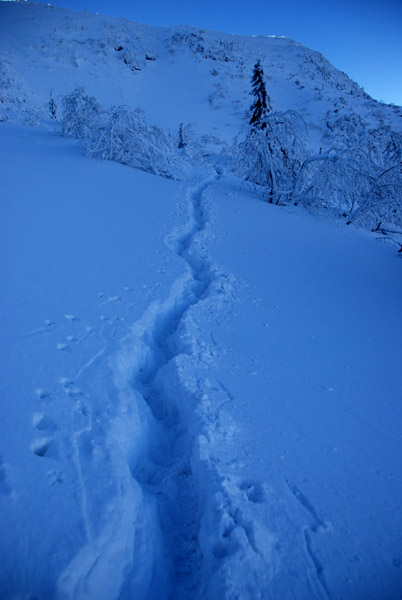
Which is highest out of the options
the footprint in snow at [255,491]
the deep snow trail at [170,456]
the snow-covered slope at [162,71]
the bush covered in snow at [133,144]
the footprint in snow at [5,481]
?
the snow-covered slope at [162,71]

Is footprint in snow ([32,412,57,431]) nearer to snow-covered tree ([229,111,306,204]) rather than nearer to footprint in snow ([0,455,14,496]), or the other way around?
footprint in snow ([0,455,14,496])

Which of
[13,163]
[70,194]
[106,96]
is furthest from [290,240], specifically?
[106,96]

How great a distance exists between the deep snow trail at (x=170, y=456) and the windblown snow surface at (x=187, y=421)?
0.04 feet

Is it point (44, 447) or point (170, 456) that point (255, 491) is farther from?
point (44, 447)

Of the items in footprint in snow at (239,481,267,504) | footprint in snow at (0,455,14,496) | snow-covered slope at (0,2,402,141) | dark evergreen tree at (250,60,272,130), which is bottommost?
footprint in snow at (239,481,267,504)

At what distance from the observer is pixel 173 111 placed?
21828 mm

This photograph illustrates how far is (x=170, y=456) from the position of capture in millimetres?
1883

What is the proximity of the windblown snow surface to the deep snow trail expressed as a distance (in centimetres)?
1

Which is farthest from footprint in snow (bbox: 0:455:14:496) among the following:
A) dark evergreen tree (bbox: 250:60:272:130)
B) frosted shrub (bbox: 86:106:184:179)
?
dark evergreen tree (bbox: 250:60:272:130)

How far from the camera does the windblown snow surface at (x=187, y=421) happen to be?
125 centimetres

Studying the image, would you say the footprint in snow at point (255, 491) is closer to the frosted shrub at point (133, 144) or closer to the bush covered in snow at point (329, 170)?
the bush covered in snow at point (329, 170)

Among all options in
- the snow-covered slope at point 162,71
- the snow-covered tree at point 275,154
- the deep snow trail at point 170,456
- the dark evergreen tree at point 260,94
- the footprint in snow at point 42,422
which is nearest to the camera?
the deep snow trail at point 170,456

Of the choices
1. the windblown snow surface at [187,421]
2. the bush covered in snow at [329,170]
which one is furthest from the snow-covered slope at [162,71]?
the windblown snow surface at [187,421]

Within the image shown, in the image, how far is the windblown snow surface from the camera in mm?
1248
